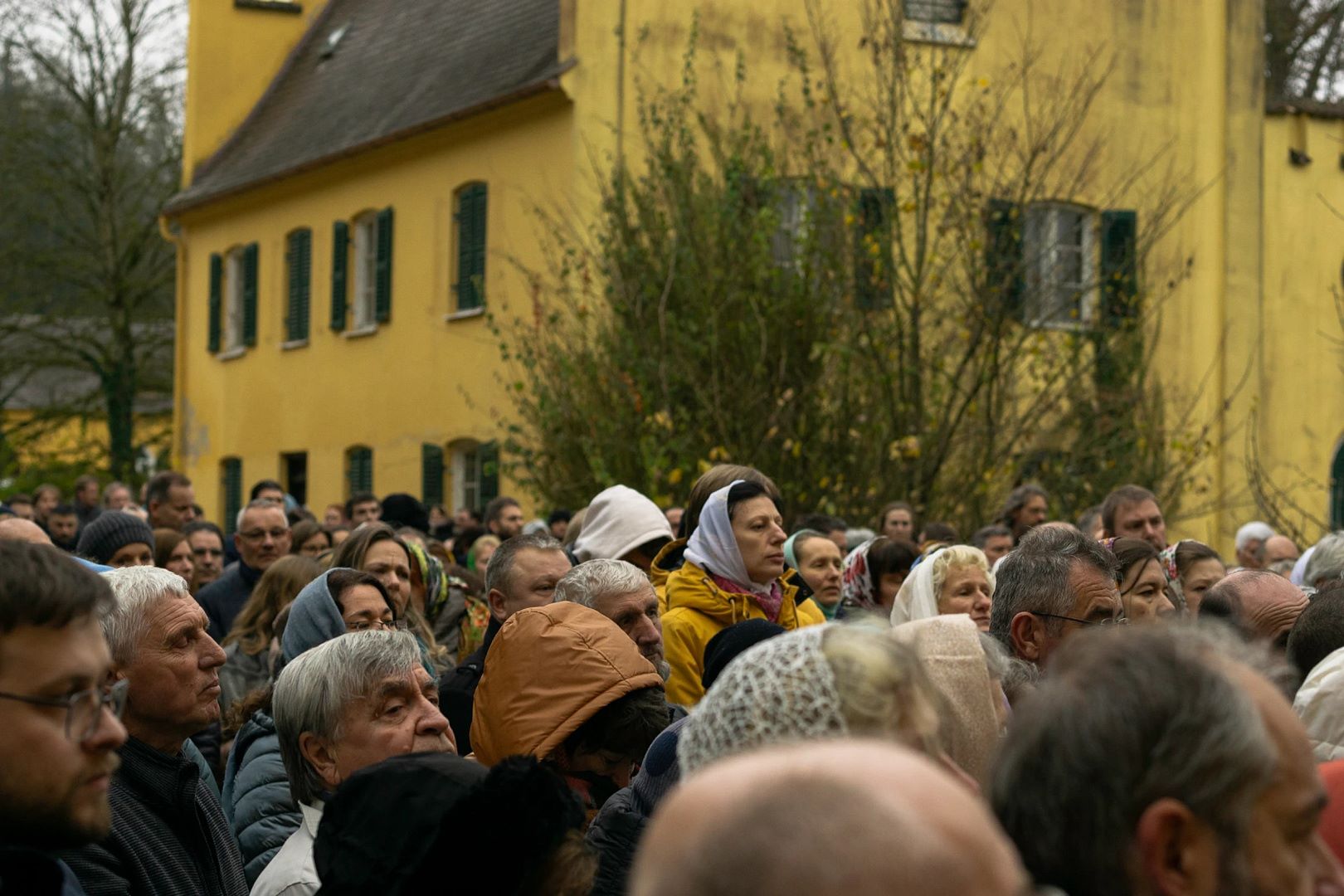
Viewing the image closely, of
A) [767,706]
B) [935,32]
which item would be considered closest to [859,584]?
[767,706]

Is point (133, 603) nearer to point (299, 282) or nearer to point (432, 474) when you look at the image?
point (432, 474)

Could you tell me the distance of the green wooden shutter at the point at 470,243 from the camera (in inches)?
947

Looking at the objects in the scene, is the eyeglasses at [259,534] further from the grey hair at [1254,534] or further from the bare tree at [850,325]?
the grey hair at [1254,534]

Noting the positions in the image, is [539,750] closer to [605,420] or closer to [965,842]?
[965,842]

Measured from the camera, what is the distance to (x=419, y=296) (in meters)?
25.5

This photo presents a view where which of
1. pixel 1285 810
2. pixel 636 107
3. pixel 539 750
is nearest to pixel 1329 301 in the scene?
pixel 636 107

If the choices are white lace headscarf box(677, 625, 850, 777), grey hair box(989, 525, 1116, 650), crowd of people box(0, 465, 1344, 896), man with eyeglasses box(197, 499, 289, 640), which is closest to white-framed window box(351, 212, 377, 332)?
man with eyeglasses box(197, 499, 289, 640)

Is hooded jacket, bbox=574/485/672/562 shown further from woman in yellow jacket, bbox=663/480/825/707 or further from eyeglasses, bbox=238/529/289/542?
eyeglasses, bbox=238/529/289/542

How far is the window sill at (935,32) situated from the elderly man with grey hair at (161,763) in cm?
1511

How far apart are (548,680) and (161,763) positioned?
3.13 ft

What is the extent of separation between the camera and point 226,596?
9.72 m

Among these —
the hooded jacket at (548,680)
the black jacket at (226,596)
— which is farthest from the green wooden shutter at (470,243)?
the hooded jacket at (548,680)

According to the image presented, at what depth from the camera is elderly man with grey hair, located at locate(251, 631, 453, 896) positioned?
456cm

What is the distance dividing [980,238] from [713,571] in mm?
10590
